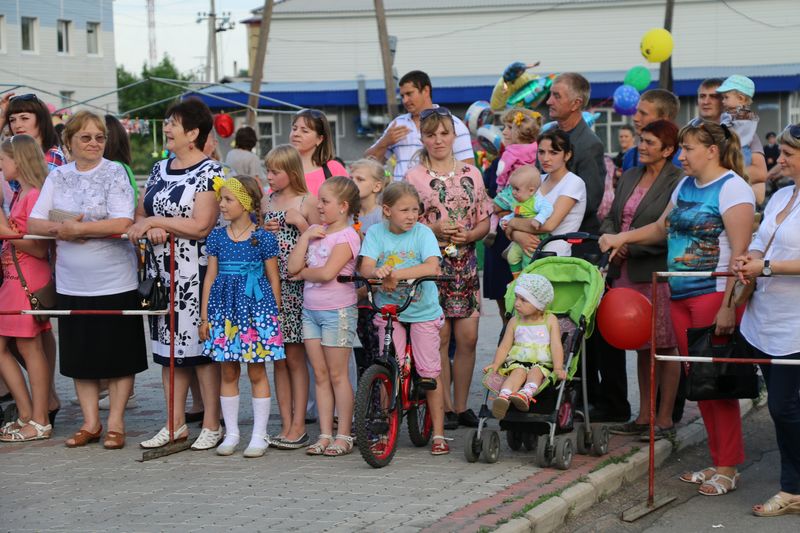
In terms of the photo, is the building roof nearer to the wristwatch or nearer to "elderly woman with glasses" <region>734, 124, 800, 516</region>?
"elderly woman with glasses" <region>734, 124, 800, 516</region>

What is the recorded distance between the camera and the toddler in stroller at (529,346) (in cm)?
694

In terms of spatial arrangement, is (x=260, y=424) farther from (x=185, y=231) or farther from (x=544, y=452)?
(x=544, y=452)

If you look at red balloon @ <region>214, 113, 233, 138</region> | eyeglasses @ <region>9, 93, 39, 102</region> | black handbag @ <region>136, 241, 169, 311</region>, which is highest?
red balloon @ <region>214, 113, 233, 138</region>

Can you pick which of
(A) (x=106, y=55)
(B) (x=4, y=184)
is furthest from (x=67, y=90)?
(B) (x=4, y=184)

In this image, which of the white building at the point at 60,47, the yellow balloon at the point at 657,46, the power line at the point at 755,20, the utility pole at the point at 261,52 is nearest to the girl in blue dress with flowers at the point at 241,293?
the yellow balloon at the point at 657,46

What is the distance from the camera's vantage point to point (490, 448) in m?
7.03

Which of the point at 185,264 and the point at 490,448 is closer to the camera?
the point at 490,448

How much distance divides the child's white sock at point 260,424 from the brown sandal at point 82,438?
45.0 inches

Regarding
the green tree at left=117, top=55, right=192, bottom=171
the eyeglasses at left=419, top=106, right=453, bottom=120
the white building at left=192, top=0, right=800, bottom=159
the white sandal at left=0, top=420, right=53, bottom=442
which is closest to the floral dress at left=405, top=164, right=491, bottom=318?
the eyeglasses at left=419, top=106, right=453, bottom=120

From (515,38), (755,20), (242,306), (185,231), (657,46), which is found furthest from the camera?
(515,38)

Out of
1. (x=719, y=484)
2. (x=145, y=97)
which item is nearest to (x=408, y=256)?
(x=719, y=484)

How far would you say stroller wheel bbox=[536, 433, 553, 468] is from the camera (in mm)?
6887

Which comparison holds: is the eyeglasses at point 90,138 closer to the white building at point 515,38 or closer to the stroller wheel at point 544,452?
the stroller wheel at point 544,452

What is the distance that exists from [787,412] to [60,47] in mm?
56700
